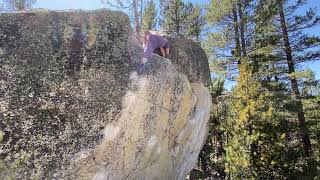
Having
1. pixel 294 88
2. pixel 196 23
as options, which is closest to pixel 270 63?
pixel 294 88

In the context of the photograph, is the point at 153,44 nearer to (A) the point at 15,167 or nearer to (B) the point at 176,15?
(A) the point at 15,167

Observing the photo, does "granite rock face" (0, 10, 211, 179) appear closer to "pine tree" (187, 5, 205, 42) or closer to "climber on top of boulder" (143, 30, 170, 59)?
"climber on top of boulder" (143, 30, 170, 59)

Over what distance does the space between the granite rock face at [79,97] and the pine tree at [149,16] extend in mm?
15284

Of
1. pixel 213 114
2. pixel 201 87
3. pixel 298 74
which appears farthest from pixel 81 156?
pixel 298 74

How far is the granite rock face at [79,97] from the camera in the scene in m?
5.30

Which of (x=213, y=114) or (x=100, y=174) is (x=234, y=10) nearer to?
(x=213, y=114)

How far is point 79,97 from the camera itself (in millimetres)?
5660

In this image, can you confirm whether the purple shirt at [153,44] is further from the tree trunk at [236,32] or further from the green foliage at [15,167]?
the tree trunk at [236,32]

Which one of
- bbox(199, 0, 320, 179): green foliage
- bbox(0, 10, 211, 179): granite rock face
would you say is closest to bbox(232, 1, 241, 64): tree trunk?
bbox(199, 0, 320, 179): green foliage

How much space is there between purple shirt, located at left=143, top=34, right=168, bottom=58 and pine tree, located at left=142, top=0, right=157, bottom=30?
14.4 m

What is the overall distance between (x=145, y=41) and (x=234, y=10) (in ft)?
41.6

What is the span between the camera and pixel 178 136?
7.68 meters

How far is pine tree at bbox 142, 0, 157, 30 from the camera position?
71.9 feet

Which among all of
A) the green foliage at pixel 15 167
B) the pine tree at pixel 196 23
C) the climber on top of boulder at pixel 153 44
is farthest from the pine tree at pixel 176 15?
the green foliage at pixel 15 167
